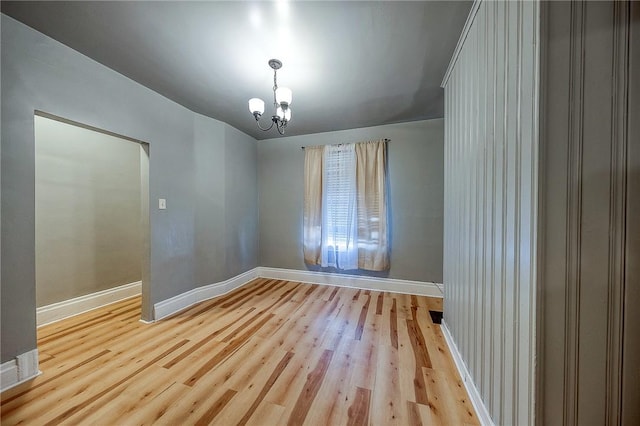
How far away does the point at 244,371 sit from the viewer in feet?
5.11

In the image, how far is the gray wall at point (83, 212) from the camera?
2301 mm

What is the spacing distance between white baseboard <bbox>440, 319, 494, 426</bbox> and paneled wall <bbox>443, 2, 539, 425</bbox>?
35 mm

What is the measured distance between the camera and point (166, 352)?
1.77 m

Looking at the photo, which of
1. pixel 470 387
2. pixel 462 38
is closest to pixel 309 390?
A: pixel 470 387

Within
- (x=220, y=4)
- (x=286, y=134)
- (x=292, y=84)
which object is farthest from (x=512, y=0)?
(x=286, y=134)

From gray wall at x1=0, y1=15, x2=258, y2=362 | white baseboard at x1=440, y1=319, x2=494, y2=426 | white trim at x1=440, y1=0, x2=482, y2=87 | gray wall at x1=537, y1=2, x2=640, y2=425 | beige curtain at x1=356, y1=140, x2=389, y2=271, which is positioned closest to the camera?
gray wall at x1=537, y1=2, x2=640, y2=425

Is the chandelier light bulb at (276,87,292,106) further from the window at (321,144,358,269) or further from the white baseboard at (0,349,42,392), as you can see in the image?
the white baseboard at (0,349,42,392)

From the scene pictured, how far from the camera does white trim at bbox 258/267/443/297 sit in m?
3.05

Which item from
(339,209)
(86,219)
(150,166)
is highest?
(150,166)

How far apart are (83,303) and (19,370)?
49.8 inches

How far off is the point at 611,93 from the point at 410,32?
1199 millimetres

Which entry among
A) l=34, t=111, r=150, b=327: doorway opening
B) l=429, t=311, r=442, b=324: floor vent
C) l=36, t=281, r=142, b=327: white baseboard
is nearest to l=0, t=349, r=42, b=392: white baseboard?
l=34, t=111, r=150, b=327: doorway opening

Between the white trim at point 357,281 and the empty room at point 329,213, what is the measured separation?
0.11ft

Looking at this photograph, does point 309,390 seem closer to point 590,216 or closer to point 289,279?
point 590,216
